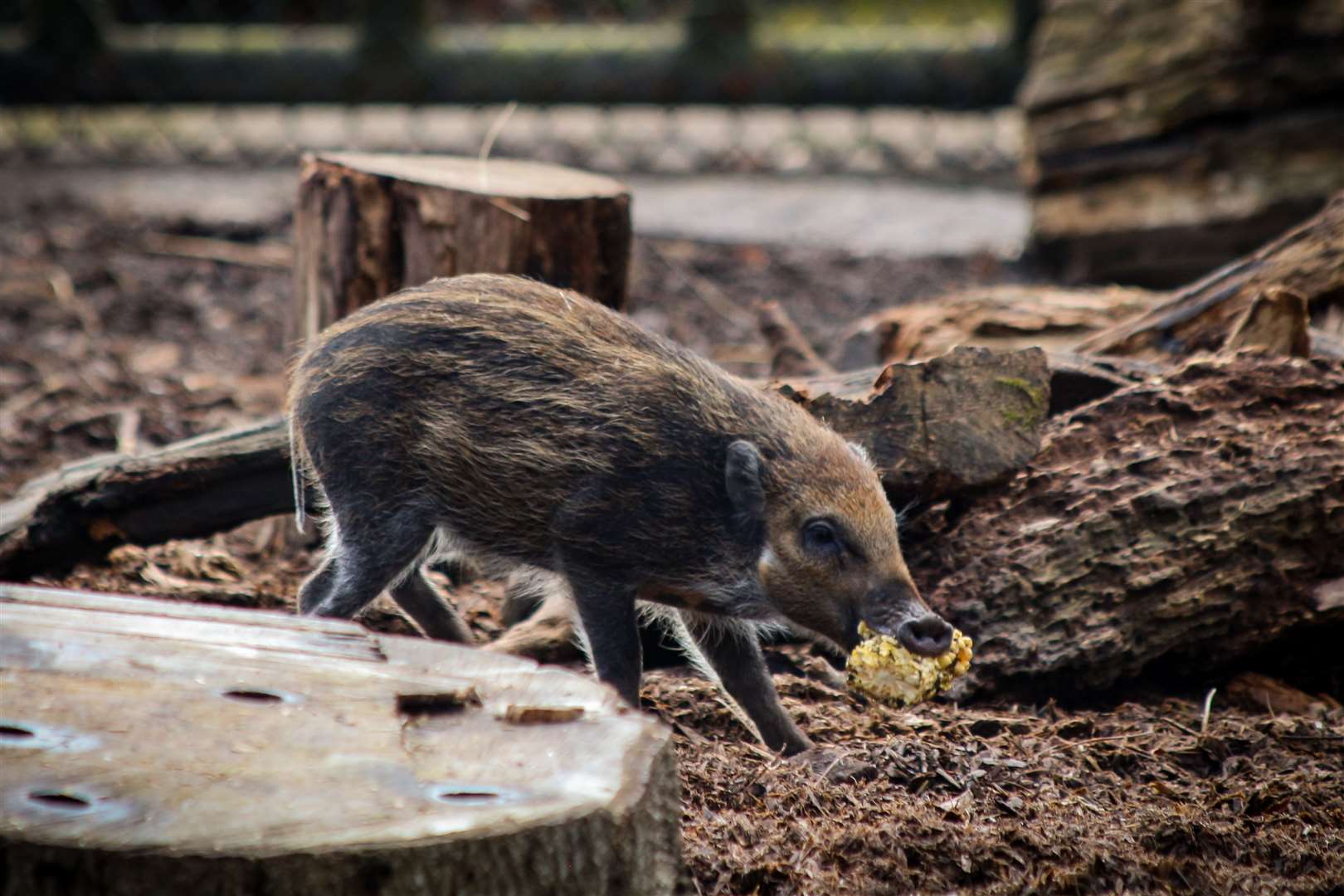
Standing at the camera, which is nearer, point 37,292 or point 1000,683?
point 1000,683

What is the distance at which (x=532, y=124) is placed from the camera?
11406 millimetres

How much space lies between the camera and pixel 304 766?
2283 millimetres

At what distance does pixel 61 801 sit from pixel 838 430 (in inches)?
104

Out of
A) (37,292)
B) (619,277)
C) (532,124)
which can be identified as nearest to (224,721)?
(619,277)

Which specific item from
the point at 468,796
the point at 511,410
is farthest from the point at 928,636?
the point at 468,796

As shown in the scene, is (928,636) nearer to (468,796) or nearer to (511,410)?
(511,410)

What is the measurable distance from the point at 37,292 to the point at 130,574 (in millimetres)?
4176

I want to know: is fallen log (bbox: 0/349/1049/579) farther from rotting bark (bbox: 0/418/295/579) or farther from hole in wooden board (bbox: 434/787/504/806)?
hole in wooden board (bbox: 434/787/504/806)

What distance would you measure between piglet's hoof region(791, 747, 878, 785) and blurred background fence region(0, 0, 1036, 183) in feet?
25.3

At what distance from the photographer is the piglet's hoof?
335 cm

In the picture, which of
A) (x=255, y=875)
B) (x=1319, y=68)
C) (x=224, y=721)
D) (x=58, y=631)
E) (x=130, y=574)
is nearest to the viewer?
(x=255, y=875)

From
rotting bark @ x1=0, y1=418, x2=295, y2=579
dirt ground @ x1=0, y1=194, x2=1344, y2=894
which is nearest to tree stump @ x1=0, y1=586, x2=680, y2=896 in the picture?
dirt ground @ x1=0, y1=194, x2=1344, y2=894

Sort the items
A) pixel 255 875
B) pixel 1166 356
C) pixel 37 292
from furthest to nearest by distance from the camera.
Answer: pixel 37 292
pixel 1166 356
pixel 255 875

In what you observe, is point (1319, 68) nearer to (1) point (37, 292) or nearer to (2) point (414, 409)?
(2) point (414, 409)
